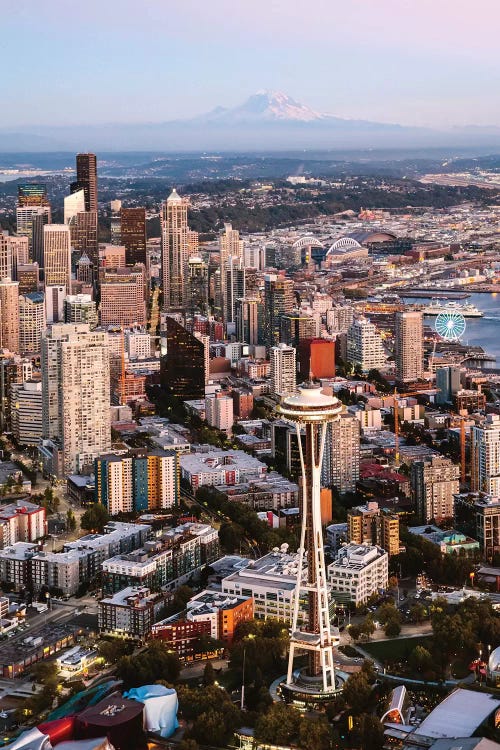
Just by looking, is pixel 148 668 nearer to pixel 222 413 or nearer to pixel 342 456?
pixel 342 456

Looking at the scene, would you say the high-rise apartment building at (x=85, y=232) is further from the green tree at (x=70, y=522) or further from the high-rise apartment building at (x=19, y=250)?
the green tree at (x=70, y=522)

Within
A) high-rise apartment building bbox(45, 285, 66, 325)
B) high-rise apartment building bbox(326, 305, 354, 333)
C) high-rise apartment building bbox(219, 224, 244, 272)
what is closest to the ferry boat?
high-rise apartment building bbox(326, 305, 354, 333)

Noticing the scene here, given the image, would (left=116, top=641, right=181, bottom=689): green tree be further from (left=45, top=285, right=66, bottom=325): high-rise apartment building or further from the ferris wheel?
(left=45, top=285, right=66, bottom=325): high-rise apartment building

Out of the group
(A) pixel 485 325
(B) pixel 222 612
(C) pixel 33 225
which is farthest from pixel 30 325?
(B) pixel 222 612

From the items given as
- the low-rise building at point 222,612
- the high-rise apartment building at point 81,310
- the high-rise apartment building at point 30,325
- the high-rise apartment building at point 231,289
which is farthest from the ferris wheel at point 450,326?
the low-rise building at point 222,612

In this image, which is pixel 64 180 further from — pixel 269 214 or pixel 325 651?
pixel 325 651

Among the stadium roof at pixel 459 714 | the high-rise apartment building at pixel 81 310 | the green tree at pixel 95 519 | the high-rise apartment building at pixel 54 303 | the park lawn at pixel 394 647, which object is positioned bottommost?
the park lawn at pixel 394 647

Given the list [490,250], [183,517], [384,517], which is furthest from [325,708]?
[490,250]
